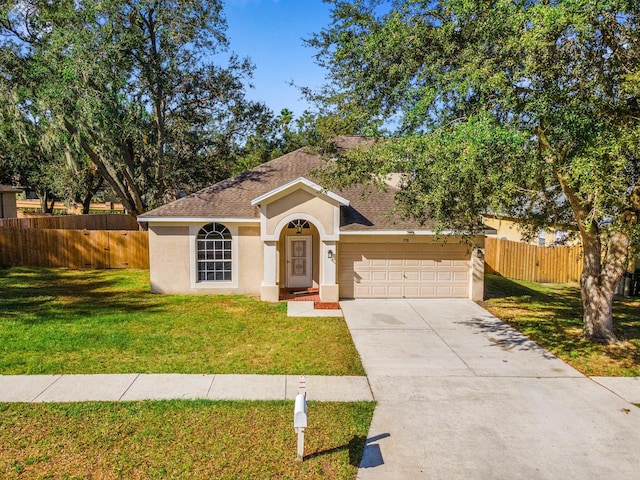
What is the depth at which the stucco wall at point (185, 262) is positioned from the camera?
51.1 ft

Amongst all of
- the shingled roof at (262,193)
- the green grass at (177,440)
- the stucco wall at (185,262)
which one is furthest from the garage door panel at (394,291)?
the green grass at (177,440)

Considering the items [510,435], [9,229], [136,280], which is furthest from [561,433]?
[9,229]

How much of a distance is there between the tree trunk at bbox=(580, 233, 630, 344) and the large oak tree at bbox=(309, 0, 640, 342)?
0.03 m

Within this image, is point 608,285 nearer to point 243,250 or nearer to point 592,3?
point 592,3

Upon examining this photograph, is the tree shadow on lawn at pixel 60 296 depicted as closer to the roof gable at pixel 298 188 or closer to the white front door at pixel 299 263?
the roof gable at pixel 298 188

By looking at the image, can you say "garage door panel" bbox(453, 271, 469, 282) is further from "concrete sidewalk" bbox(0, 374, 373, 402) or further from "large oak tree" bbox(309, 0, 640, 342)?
"concrete sidewalk" bbox(0, 374, 373, 402)

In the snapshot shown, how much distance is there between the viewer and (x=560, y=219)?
39.7 feet

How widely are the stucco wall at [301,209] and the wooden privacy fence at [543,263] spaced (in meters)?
10.3

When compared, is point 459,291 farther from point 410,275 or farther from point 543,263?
point 543,263

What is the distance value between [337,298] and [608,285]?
7.87m

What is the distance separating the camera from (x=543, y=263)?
20.2m

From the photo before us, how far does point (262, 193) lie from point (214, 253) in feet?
9.52

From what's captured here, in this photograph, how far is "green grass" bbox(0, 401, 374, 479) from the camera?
5809 mm

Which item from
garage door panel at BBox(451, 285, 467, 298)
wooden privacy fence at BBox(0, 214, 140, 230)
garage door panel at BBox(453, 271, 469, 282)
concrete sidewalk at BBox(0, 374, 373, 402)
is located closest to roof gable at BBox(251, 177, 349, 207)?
garage door panel at BBox(453, 271, 469, 282)
